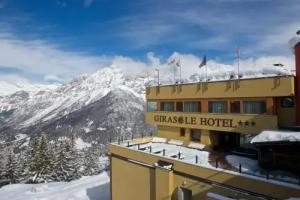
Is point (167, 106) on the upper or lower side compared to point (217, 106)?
upper

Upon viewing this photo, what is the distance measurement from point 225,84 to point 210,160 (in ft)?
22.4

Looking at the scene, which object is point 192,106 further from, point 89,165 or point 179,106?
point 89,165

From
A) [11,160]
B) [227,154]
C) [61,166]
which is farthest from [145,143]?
[11,160]

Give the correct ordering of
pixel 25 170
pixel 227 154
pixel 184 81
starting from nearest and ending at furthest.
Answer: pixel 227 154 → pixel 184 81 → pixel 25 170

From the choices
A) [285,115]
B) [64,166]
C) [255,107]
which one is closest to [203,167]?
[255,107]

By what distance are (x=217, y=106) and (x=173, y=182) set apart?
26.6 feet

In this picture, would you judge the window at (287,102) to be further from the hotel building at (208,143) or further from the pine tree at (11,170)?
the pine tree at (11,170)

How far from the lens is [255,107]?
25188mm

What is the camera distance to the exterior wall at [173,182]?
17.8 meters

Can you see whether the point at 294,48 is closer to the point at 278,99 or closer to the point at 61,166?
the point at 278,99

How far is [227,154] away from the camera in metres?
25.9

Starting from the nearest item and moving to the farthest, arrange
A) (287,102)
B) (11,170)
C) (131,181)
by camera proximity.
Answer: (287,102), (131,181), (11,170)

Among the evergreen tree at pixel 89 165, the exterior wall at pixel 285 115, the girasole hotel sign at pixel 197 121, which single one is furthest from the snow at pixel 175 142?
the evergreen tree at pixel 89 165

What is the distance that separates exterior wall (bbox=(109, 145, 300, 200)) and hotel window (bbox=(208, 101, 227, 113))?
6.92 metres
